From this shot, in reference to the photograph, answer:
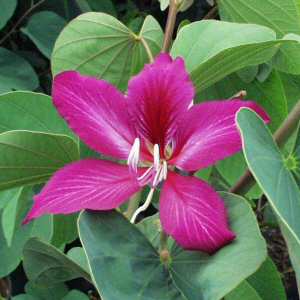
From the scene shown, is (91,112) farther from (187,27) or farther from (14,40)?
(14,40)

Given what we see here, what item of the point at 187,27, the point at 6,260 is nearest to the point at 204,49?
the point at 187,27

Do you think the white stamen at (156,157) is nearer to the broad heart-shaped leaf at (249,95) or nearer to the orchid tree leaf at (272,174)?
the orchid tree leaf at (272,174)

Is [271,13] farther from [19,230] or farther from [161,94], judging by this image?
[19,230]

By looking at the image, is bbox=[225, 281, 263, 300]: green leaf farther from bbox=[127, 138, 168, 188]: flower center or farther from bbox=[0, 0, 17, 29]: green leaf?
bbox=[0, 0, 17, 29]: green leaf

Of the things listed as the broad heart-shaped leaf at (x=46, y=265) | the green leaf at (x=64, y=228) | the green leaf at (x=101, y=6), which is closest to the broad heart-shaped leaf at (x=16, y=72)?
the green leaf at (x=101, y=6)

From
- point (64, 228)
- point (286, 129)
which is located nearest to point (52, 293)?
point (64, 228)

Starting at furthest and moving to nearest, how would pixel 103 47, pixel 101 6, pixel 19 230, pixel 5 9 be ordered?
pixel 101 6 → pixel 5 9 → pixel 19 230 → pixel 103 47

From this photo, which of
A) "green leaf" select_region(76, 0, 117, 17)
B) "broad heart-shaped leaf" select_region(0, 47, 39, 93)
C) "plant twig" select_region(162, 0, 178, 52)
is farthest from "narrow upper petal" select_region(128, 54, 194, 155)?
"green leaf" select_region(76, 0, 117, 17)
